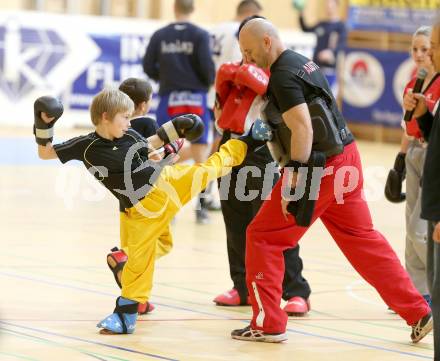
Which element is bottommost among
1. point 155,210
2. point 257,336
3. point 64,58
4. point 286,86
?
point 257,336

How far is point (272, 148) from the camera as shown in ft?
20.5

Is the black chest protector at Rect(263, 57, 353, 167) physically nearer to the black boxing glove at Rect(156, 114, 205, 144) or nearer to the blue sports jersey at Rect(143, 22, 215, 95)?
the black boxing glove at Rect(156, 114, 205, 144)

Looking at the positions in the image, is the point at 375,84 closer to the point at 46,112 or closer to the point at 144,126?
the point at 144,126

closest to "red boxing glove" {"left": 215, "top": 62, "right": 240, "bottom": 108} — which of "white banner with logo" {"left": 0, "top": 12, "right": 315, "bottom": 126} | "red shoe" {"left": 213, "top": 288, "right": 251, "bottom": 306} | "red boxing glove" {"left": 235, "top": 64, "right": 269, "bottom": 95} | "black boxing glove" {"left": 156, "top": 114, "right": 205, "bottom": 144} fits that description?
"red boxing glove" {"left": 235, "top": 64, "right": 269, "bottom": 95}

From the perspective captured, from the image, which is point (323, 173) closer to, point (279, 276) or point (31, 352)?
point (279, 276)

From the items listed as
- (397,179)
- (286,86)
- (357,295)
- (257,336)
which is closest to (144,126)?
(286,86)

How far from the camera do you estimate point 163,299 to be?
7.35 metres

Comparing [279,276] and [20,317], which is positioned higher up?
[279,276]

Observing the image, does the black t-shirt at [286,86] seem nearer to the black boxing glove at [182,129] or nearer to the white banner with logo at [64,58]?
the black boxing glove at [182,129]

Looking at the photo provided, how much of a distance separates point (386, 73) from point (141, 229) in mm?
15332

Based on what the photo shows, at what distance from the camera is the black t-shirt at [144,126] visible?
702 cm

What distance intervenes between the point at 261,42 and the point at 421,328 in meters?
1.95

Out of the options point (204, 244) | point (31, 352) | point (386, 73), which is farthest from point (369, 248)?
point (386, 73)

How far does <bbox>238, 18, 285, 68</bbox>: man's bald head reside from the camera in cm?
597
